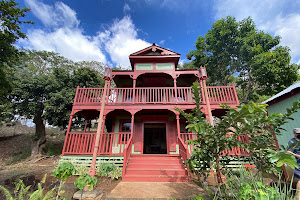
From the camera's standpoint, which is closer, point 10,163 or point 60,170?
point 60,170

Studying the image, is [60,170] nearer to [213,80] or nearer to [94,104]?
[94,104]

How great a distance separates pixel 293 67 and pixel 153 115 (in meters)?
11.0

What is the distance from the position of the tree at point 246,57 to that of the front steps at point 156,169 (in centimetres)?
989

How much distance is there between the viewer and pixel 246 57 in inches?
433

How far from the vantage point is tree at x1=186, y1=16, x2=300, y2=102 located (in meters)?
9.75

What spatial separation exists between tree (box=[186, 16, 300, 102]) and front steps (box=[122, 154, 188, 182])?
9.89 m

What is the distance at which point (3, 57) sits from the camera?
20.3 ft

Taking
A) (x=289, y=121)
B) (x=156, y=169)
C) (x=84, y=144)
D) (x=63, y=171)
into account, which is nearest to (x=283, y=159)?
(x=63, y=171)

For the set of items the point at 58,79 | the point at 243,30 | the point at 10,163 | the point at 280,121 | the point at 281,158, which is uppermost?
the point at 243,30

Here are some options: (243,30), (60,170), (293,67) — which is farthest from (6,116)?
(293,67)

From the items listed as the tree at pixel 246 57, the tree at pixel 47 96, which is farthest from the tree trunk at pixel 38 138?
the tree at pixel 246 57

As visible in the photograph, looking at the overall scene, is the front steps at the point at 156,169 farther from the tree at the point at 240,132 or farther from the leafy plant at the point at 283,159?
the leafy plant at the point at 283,159

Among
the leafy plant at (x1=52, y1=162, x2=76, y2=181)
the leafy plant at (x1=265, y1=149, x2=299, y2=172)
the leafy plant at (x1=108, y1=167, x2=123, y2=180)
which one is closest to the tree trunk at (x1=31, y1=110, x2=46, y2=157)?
the leafy plant at (x1=108, y1=167, x2=123, y2=180)

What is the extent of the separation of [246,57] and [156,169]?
11780 millimetres
